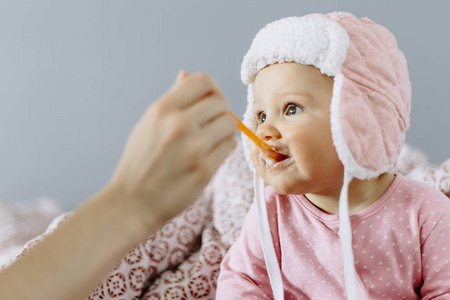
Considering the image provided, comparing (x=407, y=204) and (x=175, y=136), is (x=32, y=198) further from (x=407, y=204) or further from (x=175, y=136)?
(x=175, y=136)

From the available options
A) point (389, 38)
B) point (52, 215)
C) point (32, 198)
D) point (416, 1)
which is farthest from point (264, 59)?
point (32, 198)

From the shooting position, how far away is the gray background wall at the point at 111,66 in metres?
1.58

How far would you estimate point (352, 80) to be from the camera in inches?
32.9

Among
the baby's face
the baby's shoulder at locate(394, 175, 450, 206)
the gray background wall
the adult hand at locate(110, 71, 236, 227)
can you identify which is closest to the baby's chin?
the baby's face

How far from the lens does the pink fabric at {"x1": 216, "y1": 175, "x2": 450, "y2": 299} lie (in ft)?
3.03

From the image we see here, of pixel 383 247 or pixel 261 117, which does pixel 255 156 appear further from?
pixel 383 247

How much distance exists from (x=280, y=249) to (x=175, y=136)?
23.5 inches

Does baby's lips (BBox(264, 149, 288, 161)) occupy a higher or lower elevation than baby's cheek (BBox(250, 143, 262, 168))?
lower

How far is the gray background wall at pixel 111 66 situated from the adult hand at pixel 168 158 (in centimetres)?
120

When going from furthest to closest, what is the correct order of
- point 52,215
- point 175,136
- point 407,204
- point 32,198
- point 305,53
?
point 32,198
point 52,215
point 407,204
point 305,53
point 175,136

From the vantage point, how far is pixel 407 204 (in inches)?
37.0

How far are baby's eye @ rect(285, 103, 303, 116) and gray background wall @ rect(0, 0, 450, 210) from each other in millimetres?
844

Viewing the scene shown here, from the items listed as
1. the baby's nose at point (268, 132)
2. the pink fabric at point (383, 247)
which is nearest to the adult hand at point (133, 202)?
the baby's nose at point (268, 132)

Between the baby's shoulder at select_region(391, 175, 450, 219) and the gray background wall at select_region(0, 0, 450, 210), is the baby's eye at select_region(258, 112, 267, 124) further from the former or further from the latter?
the gray background wall at select_region(0, 0, 450, 210)
